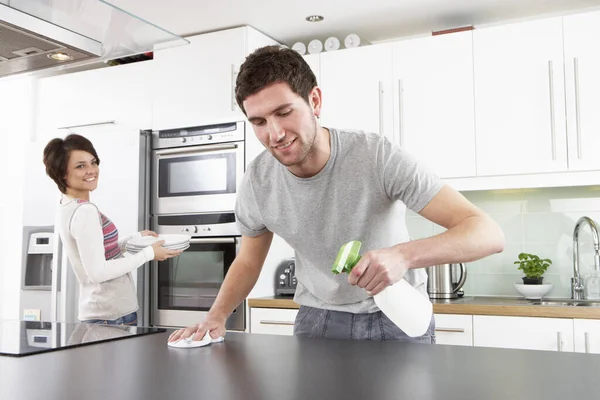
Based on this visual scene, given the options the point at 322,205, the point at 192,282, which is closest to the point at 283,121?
the point at 322,205

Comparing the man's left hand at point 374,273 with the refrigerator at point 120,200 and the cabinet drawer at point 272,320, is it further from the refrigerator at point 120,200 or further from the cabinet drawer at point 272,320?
the refrigerator at point 120,200

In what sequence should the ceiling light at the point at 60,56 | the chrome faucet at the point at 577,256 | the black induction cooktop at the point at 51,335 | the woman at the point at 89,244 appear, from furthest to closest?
the chrome faucet at the point at 577,256 → the woman at the point at 89,244 → the ceiling light at the point at 60,56 → the black induction cooktop at the point at 51,335

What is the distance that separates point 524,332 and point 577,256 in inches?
26.0

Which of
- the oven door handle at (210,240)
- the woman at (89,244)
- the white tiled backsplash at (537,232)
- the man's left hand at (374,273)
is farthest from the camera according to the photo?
the oven door handle at (210,240)

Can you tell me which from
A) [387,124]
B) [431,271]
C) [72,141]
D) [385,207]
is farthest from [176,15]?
[385,207]

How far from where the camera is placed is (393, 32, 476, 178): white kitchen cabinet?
9.85 ft

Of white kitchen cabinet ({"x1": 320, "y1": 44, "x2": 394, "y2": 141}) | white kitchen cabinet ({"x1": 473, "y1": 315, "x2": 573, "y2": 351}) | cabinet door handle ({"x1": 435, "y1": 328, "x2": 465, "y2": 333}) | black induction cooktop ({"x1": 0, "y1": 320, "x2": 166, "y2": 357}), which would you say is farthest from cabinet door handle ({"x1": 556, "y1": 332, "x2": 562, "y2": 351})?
black induction cooktop ({"x1": 0, "y1": 320, "x2": 166, "y2": 357})

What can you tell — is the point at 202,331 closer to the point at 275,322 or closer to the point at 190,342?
the point at 190,342

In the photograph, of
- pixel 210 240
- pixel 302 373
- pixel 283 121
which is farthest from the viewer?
pixel 210 240

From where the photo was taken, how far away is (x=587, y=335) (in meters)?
2.45

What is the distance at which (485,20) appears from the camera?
3.24m

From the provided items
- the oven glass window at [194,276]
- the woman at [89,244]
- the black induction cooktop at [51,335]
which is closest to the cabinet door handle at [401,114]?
the oven glass window at [194,276]

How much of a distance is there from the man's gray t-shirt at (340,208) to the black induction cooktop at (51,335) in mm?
440

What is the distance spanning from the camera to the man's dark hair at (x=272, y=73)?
145 centimetres
